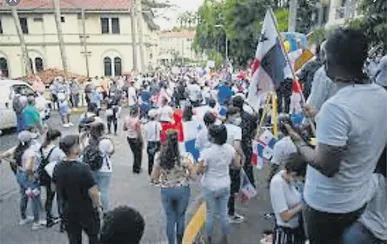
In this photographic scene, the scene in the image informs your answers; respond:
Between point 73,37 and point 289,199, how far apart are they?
42101mm

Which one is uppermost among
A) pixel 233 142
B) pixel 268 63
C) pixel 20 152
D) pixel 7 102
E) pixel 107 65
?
pixel 268 63

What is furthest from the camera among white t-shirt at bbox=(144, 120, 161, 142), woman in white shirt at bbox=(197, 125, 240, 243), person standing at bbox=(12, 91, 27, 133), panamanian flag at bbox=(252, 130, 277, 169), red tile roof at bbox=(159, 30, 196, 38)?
red tile roof at bbox=(159, 30, 196, 38)

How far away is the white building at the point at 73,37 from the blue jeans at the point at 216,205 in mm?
37917

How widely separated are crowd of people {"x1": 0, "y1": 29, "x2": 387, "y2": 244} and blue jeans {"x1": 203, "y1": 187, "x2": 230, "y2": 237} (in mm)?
15

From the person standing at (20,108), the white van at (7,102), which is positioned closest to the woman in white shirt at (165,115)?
the person standing at (20,108)

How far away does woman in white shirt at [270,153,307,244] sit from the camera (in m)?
4.26

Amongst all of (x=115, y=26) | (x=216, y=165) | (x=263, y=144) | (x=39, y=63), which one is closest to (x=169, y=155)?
(x=216, y=165)

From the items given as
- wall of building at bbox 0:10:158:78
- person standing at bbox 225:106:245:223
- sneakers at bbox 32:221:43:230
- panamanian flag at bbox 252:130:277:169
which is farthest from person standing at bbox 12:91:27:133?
wall of building at bbox 0:10:158:78

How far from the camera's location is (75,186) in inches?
177

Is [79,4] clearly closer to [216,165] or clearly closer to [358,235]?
[216,165]

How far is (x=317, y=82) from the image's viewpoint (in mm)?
3174

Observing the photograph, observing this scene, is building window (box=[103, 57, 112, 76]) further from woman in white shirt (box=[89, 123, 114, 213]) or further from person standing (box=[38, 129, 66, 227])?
woman in white shirt (box=[89, 123, 114, 213])

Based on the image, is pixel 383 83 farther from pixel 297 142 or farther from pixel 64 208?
pixel 64 208

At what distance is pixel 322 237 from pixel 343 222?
0.14 meters
